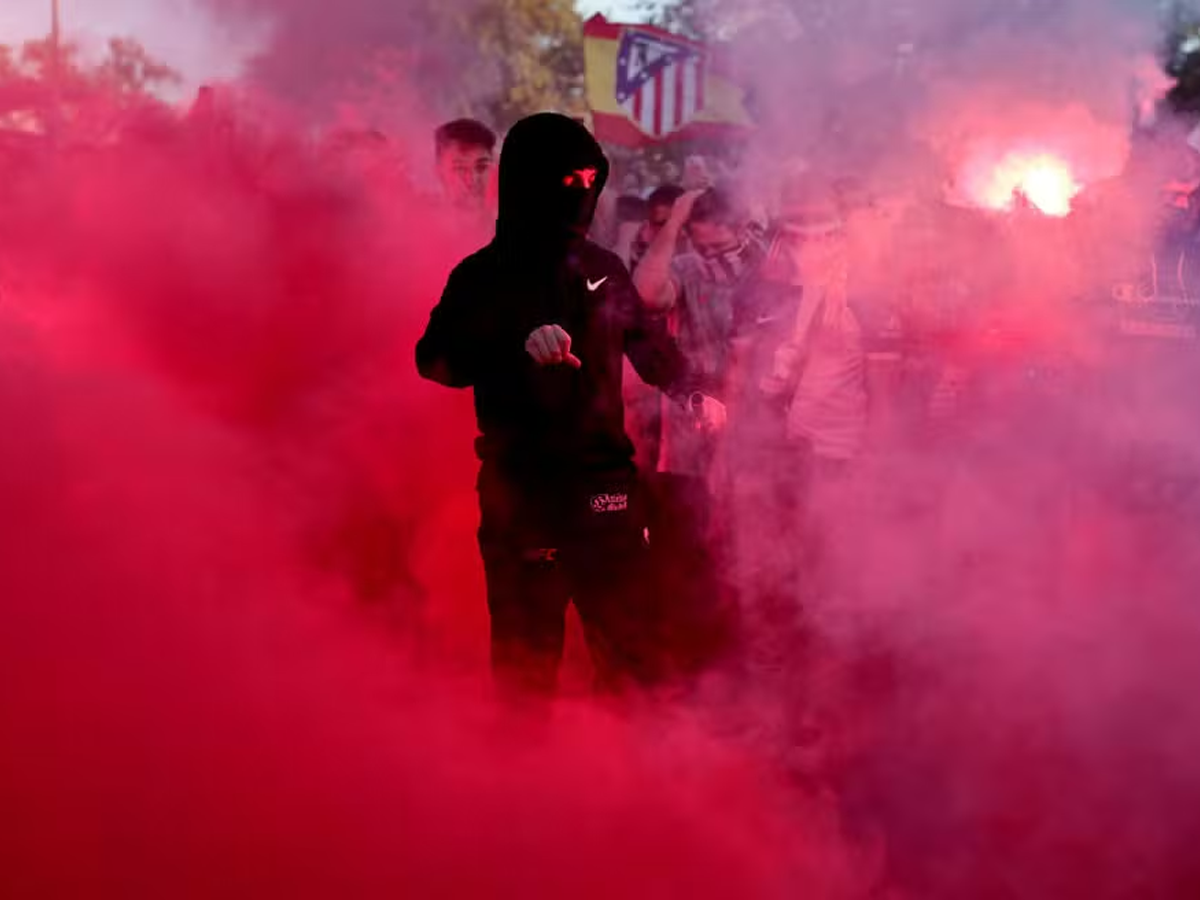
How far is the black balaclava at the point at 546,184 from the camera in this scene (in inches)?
135

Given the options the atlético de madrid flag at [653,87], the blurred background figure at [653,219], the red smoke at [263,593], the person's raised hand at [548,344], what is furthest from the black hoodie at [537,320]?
the atlético de madrid flag at [653,87]

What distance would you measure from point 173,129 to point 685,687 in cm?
243

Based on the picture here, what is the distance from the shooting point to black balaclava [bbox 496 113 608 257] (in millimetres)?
3428

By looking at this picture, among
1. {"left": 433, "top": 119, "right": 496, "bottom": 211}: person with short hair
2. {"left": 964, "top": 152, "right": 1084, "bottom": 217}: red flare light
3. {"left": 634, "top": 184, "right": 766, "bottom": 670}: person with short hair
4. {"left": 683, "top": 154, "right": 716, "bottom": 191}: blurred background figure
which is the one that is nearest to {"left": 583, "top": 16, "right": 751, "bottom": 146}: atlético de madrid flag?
{"left": 683, "top": 154, "right": 716, "bottom": 191}: blurred background figure

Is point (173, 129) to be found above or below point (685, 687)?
above

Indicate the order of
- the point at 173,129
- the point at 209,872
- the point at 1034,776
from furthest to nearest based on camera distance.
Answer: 1. the point at 173,129
2. the point at 1034,776
3. the point at 209,872

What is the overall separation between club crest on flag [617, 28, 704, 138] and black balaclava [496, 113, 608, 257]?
368 cm

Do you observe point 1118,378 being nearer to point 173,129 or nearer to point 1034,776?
point 1034,776

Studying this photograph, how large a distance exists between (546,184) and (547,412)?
0.53 meters

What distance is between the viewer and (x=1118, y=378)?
629cm

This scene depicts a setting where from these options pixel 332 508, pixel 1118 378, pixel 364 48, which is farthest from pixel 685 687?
pixel 1118 378

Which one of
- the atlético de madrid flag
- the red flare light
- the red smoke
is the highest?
Answer: the atlético de madrid flag

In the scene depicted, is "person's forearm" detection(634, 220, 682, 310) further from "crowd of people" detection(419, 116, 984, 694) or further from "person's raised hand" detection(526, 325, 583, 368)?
"person's raised hand" detection(526, 325, 583, 368)

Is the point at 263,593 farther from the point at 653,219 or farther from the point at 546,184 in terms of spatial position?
the point at 653,219
